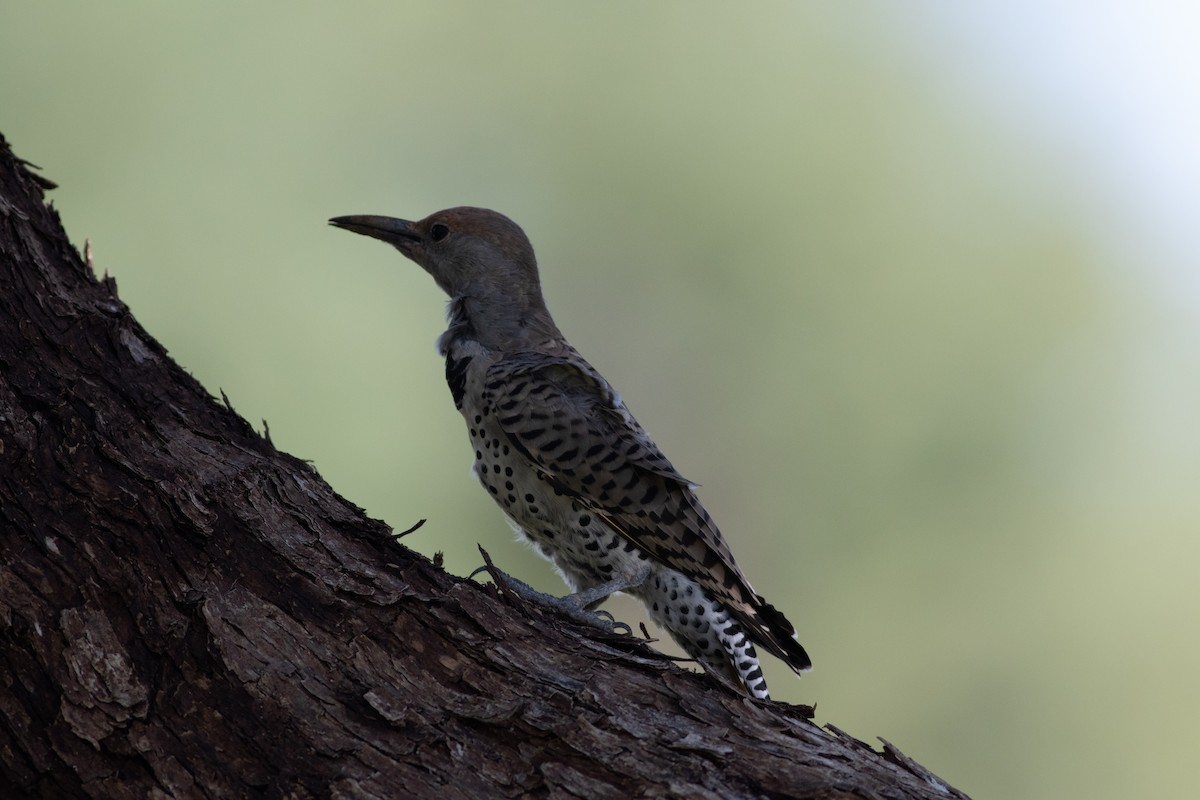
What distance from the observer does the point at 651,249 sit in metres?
10.0

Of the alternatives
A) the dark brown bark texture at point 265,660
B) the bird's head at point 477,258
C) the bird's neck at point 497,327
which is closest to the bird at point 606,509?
the bird's neck at point 497,327

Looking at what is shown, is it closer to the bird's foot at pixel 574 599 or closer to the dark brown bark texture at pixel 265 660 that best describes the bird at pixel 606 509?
the bird's foot at pixel 574 599

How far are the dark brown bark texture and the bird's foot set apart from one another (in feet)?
0.35

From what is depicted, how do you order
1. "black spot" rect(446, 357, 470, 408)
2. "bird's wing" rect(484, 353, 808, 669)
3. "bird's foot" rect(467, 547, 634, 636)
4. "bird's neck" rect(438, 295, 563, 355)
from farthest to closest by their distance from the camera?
1. "bird's neck" rect(438, 295, 563, 355)
2. "black spot" rect(446, 357, 470, 408)
3. "bird's wing" rect(484, 353, 808, 669)
4. "bird's foot" rect(467, 547, 634, 636)

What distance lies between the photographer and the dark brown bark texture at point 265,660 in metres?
2.48

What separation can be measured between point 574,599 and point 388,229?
6.94 feet

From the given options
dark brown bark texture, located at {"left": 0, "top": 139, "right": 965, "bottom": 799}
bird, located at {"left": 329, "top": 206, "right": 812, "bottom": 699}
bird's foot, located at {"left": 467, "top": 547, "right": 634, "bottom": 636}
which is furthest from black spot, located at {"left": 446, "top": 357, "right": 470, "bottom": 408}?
dark brown bark texture, located at {"left": 0, "top": 139, "right": 965, "bottom": 799}

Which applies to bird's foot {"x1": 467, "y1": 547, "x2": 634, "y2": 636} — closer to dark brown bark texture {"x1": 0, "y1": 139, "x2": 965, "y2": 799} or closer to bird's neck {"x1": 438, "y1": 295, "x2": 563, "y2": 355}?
dark brown bark texture {"x1": 0, "y1": 139, "x2": 965, "y2": 799}

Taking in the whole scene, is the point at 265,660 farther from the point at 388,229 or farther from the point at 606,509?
the point at 388,229

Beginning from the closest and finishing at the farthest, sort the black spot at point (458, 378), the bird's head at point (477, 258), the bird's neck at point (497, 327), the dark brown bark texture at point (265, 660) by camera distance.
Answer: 1. the dark brown bark texture at point (265, 660)
2. the black spot at point (458, 378)
3. the bird's neck at point (497, 327)
4. the bird's head at point (477, 258)

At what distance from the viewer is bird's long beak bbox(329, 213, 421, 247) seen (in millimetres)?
5402

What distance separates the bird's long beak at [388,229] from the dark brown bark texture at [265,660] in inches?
92.9

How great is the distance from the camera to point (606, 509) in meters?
4.38

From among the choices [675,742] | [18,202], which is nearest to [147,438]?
[18,202]
